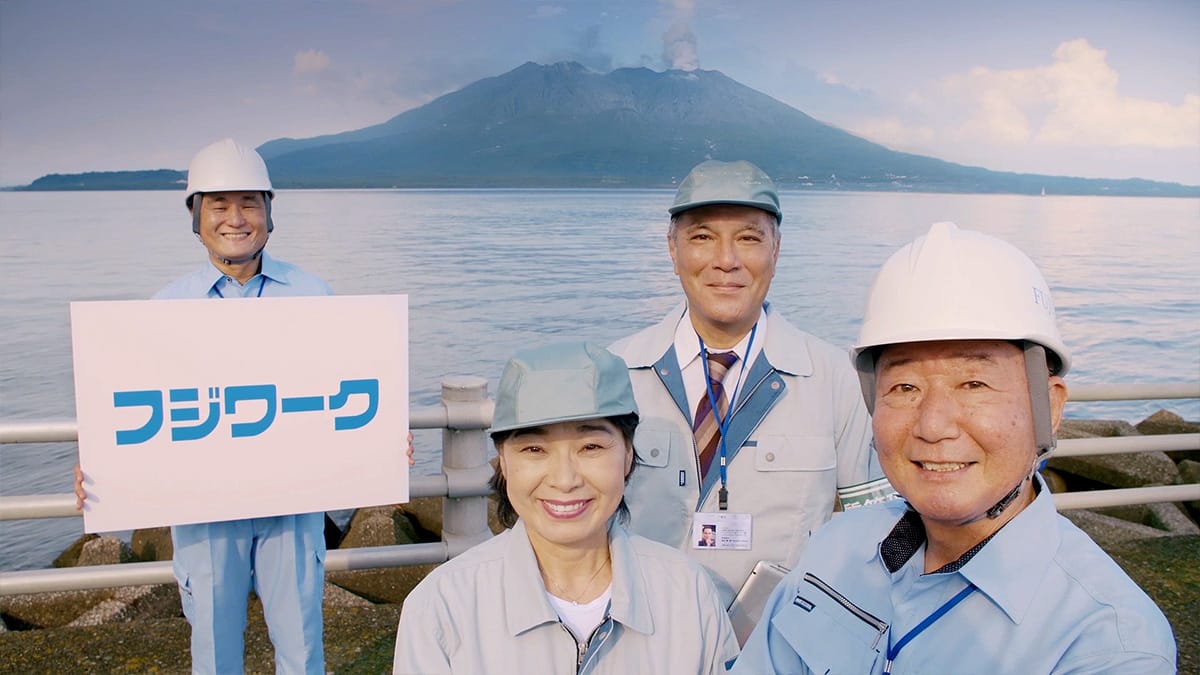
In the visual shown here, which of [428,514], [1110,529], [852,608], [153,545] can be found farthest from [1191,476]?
[153,545]

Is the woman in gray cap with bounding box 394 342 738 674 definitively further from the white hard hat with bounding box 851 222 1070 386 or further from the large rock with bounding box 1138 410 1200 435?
the large rock with bounding box 1138 410 1200 435

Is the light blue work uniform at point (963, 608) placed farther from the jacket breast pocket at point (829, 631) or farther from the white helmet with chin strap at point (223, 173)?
the white helmet with chin strap at point (223, 173)

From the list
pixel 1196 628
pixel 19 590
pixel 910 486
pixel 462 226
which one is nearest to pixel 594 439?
pixel 910 486

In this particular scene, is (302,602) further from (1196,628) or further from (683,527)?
(1196,628)

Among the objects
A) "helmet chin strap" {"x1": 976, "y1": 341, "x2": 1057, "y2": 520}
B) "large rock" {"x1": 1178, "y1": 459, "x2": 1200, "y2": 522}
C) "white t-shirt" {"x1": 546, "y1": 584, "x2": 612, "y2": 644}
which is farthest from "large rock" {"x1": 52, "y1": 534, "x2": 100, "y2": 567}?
"large rock" {"x1": 1178, "y1": 459, "x2": 1200, "y2": 522}

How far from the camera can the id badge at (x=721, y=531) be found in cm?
242

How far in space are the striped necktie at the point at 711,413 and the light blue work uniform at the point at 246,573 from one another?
1.49 metres

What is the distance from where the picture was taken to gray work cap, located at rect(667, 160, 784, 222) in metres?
2.43

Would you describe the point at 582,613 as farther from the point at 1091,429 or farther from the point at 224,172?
the point at 1091,429

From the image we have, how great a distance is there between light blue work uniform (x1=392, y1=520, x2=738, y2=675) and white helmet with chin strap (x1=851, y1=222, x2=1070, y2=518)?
0.72 m

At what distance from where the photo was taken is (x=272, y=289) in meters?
3.13

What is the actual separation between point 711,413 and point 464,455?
Answer: 5.68 ft

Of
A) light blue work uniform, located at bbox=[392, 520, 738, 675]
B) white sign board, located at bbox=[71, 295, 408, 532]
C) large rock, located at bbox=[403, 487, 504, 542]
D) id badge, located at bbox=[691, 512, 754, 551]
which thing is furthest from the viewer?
large rock, located at bbox=[403, 487, 504, 542]

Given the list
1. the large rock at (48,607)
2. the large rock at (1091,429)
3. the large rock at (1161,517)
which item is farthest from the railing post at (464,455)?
the large rock at (1091,429)
